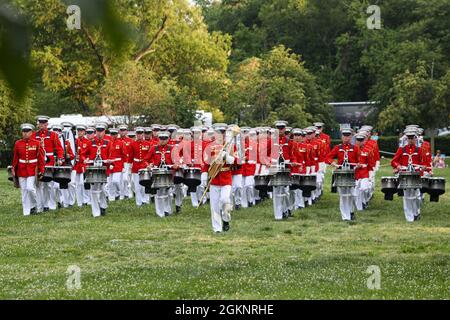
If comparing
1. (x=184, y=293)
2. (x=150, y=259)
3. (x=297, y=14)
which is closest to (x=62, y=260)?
(x=150, y=259)

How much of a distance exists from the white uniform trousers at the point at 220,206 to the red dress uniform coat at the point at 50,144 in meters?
5.92

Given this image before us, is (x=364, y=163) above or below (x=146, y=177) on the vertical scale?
above

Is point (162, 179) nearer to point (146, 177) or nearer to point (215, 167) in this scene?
point (146, 177)

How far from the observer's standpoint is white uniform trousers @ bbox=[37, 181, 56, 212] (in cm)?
2014

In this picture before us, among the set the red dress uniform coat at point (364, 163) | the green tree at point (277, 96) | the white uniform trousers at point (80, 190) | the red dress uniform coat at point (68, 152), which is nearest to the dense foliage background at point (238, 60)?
the green tree at point (277, 96)

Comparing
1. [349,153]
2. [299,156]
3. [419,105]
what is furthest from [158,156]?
[419,105]

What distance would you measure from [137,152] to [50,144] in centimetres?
286

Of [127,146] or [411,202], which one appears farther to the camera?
[127,146]

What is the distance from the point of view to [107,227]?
16234 millimetres

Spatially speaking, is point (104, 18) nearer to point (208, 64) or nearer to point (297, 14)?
point (208, 64)

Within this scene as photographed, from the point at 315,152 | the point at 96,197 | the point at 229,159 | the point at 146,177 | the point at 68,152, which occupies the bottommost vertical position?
the point at 96,197

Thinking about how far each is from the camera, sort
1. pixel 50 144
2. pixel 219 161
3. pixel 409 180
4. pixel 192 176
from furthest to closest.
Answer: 1. pixel 50 144
2. pixel 192 176
3. pixel 409 180
4. pixel 219 161

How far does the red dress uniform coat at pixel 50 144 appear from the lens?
1998 centimetres

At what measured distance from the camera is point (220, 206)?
49.6 feet
